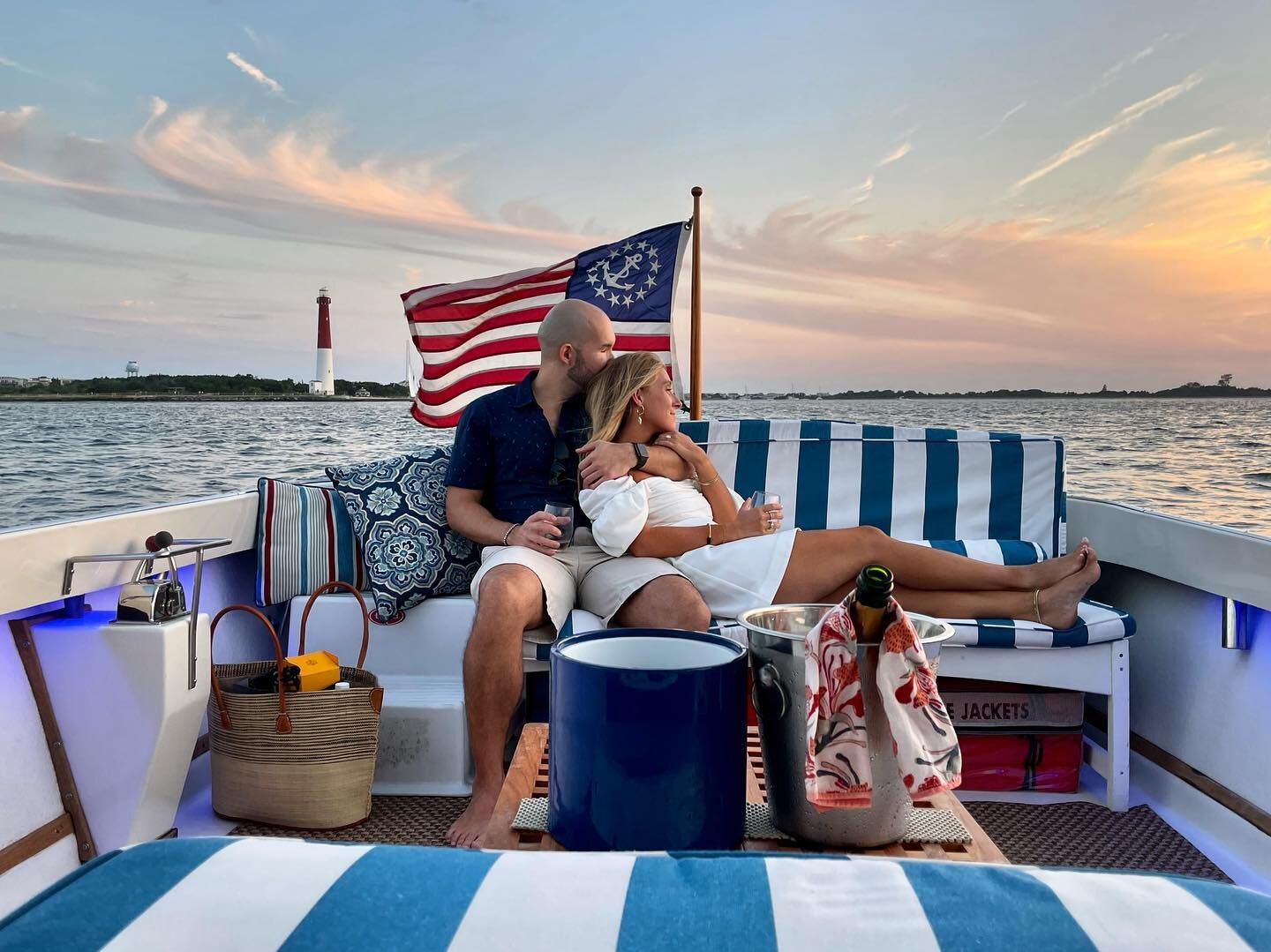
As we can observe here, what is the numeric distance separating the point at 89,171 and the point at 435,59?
1754cm

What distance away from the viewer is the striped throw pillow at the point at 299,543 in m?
2.49

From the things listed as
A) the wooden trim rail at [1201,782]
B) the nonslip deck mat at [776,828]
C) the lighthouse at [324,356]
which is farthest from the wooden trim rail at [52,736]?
the lighthouse at [324,356]

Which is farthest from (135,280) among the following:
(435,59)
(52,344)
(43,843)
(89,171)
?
(43,843)

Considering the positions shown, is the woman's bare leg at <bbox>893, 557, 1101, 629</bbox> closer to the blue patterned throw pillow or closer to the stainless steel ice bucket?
the blue patterned throw pillow

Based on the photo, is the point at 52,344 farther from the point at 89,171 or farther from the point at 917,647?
the point at 917,647

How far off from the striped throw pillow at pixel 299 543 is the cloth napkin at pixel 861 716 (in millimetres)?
2109

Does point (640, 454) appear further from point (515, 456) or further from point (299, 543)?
point (299, 543)

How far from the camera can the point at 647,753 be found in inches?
23.6

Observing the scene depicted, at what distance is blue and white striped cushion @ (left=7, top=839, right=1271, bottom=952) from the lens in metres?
0.30

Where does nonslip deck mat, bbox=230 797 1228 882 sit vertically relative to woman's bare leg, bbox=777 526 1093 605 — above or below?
below

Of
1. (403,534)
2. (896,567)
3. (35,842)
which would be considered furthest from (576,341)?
(35,842)

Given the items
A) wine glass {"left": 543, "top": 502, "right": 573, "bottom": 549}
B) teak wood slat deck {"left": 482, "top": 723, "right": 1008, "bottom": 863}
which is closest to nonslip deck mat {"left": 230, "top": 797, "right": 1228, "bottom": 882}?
wine glass {"left": 543, "top": 502, "right": 573, "bottom": 549}

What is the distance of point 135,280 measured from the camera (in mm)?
20047

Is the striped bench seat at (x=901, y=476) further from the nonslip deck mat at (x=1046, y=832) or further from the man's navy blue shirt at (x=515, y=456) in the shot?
the nonslip deck mat at (x=1046, y=832)
